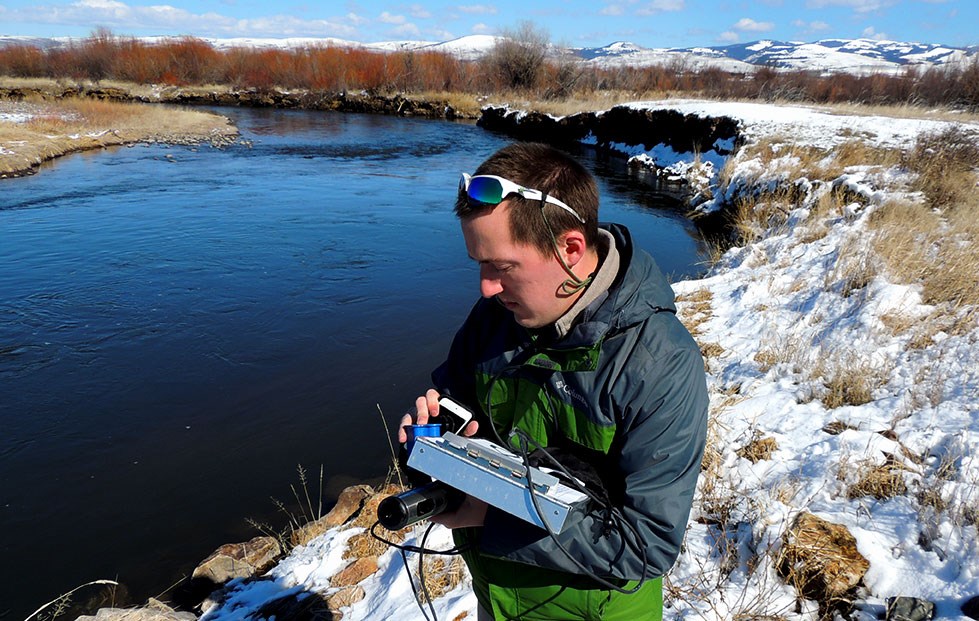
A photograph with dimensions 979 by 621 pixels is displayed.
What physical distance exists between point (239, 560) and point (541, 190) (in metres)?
3.87

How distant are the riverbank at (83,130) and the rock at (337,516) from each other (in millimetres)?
17062

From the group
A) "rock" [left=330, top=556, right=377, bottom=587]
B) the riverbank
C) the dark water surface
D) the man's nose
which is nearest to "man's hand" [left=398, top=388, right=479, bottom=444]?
the man's nose

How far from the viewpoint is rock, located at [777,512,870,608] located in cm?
244

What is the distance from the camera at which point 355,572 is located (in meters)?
3.28

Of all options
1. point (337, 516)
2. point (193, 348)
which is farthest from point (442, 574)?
point (193, 348)

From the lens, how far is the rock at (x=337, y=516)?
160 inches

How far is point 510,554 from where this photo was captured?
4.51 feet

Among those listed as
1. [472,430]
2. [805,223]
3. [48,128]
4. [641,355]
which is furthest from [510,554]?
[48,128]

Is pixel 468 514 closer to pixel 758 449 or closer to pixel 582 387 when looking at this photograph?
pixel 582 387

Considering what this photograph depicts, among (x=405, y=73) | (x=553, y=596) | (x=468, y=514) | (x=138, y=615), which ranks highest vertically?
(x=405, y=73)

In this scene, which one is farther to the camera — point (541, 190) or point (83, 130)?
point (83, 130)

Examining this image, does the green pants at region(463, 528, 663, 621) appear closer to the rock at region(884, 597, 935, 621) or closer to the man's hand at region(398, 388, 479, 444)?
the man's hand at region(398, 388, 479, 444)

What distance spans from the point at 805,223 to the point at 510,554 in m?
8.86

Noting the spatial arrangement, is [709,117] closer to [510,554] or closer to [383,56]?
[510,554]
